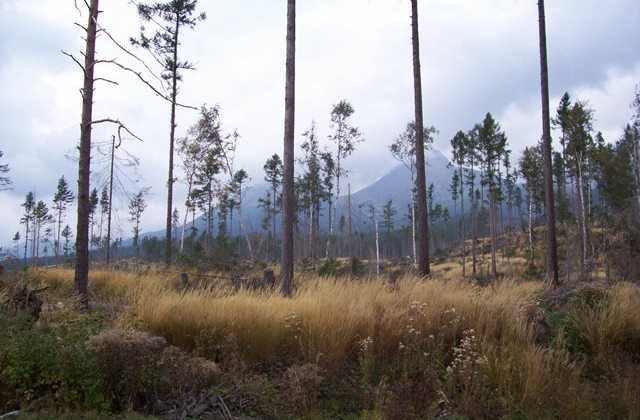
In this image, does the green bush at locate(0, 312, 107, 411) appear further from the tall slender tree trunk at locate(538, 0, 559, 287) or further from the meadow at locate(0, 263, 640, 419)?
the tall slender tree trunk at locate(538, 0, 559, 287)

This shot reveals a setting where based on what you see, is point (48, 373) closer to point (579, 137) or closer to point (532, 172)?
point (579, 137)

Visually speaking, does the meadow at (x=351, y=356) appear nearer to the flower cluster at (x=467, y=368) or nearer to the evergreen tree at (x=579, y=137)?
the flower cluster at (x=467, y=368)

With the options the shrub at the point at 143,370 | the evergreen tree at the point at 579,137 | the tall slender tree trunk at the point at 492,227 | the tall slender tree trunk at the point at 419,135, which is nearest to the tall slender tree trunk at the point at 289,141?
the tall slender tree trunk at the point at 419,135

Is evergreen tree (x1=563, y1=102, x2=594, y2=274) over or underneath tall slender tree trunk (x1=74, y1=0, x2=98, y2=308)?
over

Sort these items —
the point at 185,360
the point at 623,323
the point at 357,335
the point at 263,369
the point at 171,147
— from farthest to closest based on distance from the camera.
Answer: the point at 171,147
the point at 623,323
the point at 357,335
the point at 263,369
the point at 185,360

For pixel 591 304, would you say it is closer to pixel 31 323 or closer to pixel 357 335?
pixel 357 335

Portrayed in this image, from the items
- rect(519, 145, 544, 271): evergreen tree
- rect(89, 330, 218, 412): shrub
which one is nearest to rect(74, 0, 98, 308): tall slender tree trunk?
rect(89, 330, 218, 412): shrub

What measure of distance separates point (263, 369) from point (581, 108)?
116 ft

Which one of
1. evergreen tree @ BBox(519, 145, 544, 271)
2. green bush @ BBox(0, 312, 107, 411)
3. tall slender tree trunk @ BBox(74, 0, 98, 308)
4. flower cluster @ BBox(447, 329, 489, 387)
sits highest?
evergreen tree @ BBox(519, 145, 544, 271)

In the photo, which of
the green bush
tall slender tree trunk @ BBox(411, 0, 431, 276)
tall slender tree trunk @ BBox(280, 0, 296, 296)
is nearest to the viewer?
the green bush

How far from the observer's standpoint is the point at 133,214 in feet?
204

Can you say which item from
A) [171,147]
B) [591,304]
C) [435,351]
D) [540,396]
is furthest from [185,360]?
[171,147]

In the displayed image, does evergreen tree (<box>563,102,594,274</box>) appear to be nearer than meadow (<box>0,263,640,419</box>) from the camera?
No

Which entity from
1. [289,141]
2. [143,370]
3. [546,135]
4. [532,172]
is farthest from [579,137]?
[143,370]
